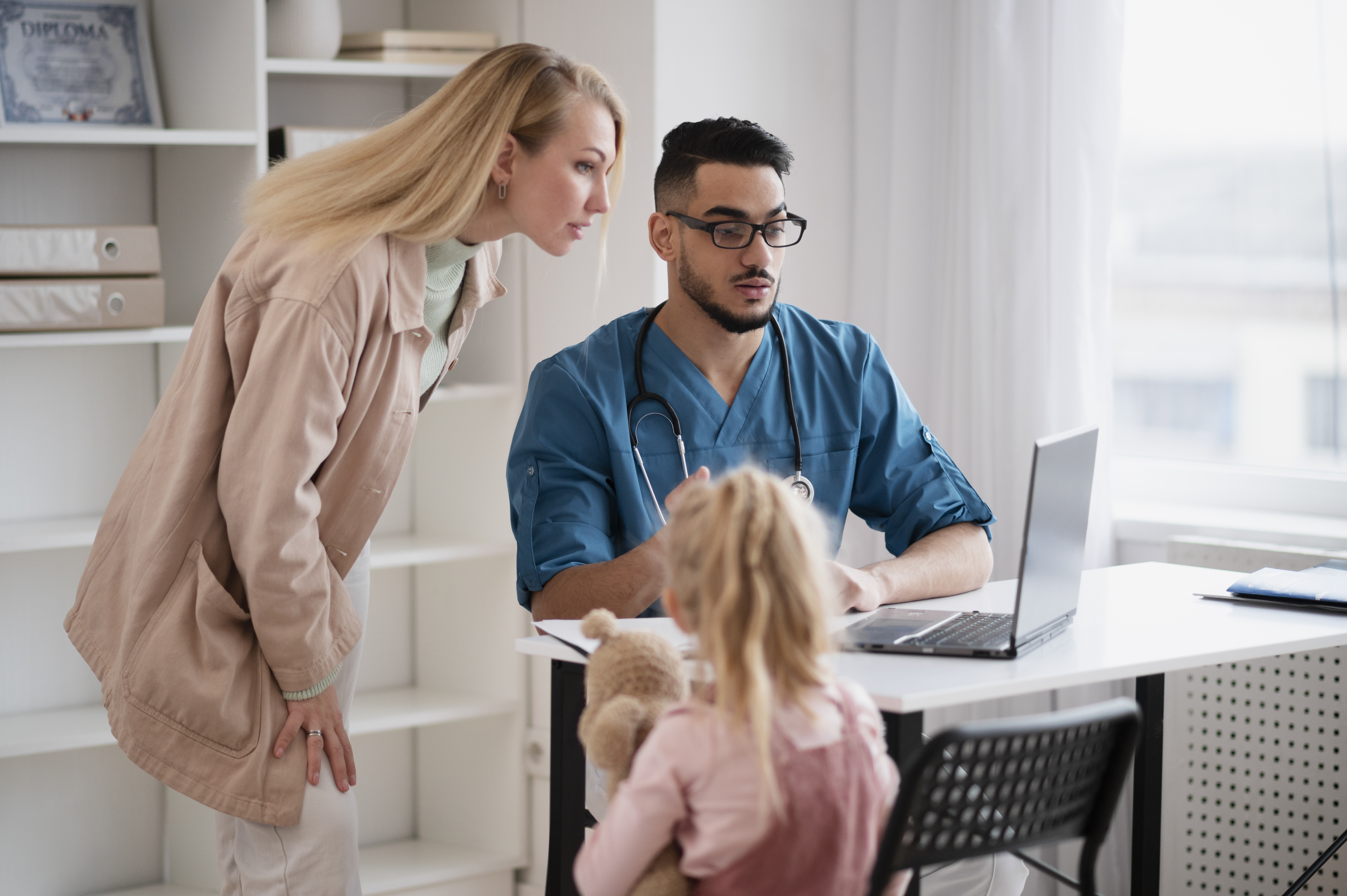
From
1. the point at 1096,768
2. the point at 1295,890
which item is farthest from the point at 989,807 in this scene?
the point at 1295,890

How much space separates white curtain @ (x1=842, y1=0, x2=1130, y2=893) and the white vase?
3.78ft

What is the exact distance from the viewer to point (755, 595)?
3.74 feet

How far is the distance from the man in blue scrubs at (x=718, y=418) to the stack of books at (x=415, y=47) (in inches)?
29.0

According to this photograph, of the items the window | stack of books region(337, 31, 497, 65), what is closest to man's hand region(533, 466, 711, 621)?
stack of books region(337, 31, 497, 65)

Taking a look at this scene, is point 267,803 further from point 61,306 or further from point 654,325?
point 61,306

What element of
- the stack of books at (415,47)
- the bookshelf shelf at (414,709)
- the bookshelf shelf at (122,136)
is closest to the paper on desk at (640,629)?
the bookshelf shelf at (414,709)

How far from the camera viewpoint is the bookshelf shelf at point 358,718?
7.92 ft

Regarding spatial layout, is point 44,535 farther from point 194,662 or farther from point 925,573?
point 925,573

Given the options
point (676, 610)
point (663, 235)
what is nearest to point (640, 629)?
point (676, 610)

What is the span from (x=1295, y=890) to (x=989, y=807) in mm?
1020

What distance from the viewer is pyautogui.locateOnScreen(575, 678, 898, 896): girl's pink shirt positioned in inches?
44.3

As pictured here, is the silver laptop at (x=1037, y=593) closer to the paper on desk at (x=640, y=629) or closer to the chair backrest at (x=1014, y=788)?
the paper on desk at (x=640, y=629)

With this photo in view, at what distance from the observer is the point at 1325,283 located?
2727 millimetres

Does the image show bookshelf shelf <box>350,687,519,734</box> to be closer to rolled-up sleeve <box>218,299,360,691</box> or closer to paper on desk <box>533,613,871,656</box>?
paper on desk <box>533,613,871,656</box>
